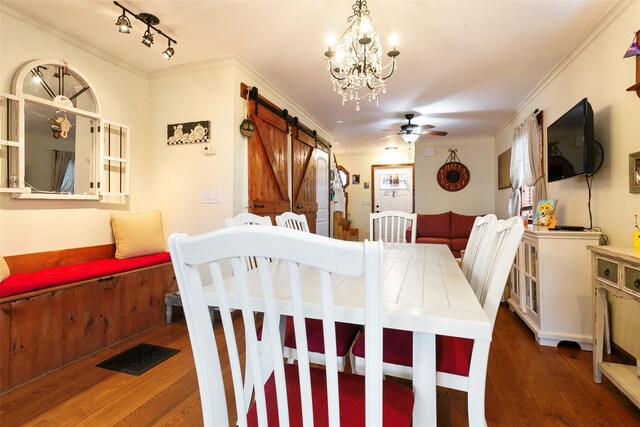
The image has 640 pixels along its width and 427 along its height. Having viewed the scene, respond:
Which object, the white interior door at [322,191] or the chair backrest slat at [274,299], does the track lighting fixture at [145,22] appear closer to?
the chair backrest slat at [274,299]

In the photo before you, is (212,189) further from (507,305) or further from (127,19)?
(507,305)

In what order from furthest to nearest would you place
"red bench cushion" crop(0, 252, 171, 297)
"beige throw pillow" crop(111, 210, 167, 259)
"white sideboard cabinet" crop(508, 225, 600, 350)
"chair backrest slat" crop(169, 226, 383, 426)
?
"beige throw pillow" crop(111, 210, 167, 259), "white sideboard cabinet" crop(508, 225, 600, 350), "red bench cushion" crop(0, 252, 171, 297), "chair backrest slat" crop(169, 226, 383, 426)

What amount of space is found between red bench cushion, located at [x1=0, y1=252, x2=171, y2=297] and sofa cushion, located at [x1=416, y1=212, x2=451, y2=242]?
4.26 m

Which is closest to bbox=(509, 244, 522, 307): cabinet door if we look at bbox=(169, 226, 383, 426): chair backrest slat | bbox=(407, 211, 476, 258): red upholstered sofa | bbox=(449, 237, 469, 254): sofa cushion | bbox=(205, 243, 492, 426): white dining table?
bbox=(449, 237, 469, 254): sofa cushion

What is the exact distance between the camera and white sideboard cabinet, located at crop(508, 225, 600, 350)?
2.25 meters

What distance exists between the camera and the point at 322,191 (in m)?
5.53

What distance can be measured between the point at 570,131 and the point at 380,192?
572 cm

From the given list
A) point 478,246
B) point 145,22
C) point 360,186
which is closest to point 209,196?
point 145,22

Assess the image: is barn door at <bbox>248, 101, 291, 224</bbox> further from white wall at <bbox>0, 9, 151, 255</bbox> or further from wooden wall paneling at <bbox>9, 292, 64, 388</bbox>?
wooden wall paneling at <bbox>9, 292, 64, 388</bbox>

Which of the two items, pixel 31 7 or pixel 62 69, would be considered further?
pixel 62 69

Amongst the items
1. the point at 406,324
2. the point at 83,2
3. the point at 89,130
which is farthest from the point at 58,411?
the point at 83,2

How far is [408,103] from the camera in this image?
4.04 m

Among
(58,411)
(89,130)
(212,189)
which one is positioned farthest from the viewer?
(212,189)

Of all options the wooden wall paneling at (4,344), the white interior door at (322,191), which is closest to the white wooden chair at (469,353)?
the wooden wall paneling at (4,344)
